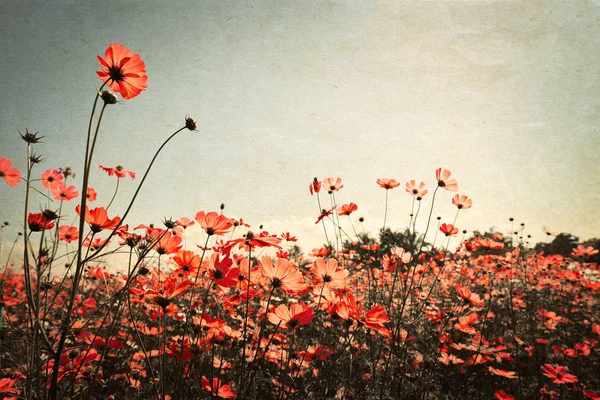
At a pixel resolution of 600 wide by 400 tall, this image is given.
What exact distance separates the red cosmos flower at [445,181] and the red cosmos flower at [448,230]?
1.55ft

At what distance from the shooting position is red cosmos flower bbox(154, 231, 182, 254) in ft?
4.83

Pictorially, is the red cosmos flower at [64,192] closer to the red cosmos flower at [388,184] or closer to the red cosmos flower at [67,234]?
the red cosmos flower at [67,234]

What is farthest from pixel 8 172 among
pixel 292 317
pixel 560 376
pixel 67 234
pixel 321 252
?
pixel 560 376

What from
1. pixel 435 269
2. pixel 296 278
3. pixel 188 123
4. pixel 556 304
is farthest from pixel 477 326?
pixel 188 123

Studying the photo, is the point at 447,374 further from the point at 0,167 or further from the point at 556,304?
the point at 0,167

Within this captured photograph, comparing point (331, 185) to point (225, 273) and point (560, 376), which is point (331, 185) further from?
point (560, 376)

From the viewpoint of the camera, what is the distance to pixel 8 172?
141cm

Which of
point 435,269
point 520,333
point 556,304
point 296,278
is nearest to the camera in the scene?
point 296,278

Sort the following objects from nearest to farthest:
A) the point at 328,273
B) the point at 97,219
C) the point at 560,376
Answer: the point at 97,219 < the point at 328,273 < the point at 560,376

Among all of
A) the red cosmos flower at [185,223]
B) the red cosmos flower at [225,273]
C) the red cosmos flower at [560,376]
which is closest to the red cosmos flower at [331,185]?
the red cosmos flower at [185,223]

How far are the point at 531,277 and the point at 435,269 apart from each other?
2.07 metres

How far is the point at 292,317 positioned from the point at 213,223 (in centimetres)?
59

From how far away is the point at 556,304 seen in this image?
477 cm

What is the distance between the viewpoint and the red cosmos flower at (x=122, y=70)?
0.93 meters
